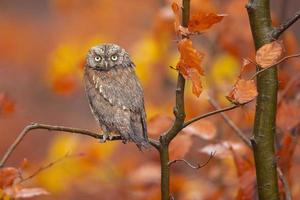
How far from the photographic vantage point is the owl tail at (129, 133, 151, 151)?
128 inches

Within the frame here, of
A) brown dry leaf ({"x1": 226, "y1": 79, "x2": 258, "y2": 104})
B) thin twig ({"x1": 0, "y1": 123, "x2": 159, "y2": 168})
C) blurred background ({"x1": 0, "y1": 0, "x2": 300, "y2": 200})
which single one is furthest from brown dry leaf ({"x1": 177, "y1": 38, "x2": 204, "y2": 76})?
blurred background ({"x1": 0, "y1": 0, "x2": 300, "y2": 200})

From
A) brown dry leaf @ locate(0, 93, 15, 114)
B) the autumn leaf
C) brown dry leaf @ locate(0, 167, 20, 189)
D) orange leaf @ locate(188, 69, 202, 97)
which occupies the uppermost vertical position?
the autumn leaf

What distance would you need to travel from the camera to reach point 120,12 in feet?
28.1

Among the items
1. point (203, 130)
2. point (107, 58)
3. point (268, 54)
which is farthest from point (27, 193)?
point (268, 54)

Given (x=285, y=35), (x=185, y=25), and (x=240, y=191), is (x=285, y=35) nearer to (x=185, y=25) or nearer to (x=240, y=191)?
(x=240, y=191)

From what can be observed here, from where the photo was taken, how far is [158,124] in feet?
11.5

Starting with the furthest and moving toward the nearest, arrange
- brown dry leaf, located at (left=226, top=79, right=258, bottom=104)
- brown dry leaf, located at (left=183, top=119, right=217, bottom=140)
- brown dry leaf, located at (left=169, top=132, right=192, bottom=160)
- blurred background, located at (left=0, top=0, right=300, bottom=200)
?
blurred background, located at (left=0, top=0, right=300, bottom=200) < brown dry leaf, located at (left=183, top=119, right=217, bottom=140) < brown dry leaf, located at (left=169, top=132, right=192, bottom=160) < brown dry leaf, located at (left=226, top=79, right=258, bottom=104)

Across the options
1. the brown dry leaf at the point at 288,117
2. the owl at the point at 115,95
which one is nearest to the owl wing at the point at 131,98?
the owl at the point at 115,95

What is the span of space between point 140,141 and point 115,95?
1.12 feet

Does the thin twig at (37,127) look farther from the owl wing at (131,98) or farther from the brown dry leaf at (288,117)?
the brown dry leaf at (288,117)

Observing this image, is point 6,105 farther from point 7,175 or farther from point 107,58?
point 107,58

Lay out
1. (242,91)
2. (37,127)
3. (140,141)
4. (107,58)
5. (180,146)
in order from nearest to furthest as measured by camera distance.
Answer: (242,91) < (37,127) < (140,141) < (180,146) < (107,58)

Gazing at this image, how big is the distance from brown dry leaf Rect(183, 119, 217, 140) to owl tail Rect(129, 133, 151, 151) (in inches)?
10.8

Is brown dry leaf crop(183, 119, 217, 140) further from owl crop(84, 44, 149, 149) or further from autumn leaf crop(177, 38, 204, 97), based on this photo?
autumn leaf crop(177, 38, 204, 97)
